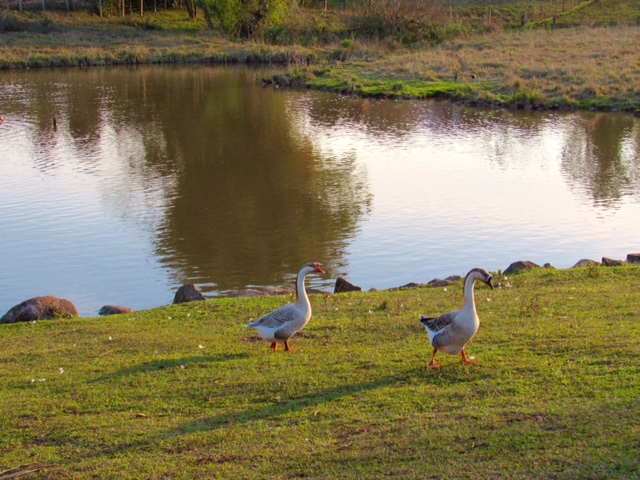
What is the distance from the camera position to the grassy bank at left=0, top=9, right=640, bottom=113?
3897 centimetres

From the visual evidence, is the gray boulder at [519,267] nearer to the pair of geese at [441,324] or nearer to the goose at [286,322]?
the pair of geese at [441,324]

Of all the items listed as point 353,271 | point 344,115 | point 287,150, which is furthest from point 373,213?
point 344,115

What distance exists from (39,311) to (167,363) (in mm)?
4588

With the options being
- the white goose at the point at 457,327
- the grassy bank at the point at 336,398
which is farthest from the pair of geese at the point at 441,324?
the grassy bank at the point at 336,398

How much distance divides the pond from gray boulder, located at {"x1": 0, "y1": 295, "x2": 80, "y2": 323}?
174 cm

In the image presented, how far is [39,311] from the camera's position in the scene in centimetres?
1219

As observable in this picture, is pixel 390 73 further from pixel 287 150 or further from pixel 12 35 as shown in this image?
pixel 12 35

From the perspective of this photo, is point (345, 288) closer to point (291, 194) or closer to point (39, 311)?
point (39, 311)

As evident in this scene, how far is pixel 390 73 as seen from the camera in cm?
4872

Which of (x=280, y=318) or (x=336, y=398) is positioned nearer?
(x=336, y=398)

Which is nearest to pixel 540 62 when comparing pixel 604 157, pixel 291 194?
pixel 604 157

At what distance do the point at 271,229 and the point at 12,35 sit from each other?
65.6 meters

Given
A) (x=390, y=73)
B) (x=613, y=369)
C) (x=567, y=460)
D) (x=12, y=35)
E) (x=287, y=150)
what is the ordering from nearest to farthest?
(x=567, y=460)
(x=613, y=369)
(x=287, y=150)
(x=390, y=73)
(x=12, y=35)

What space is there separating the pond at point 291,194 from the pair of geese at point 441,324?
19.5 feet
